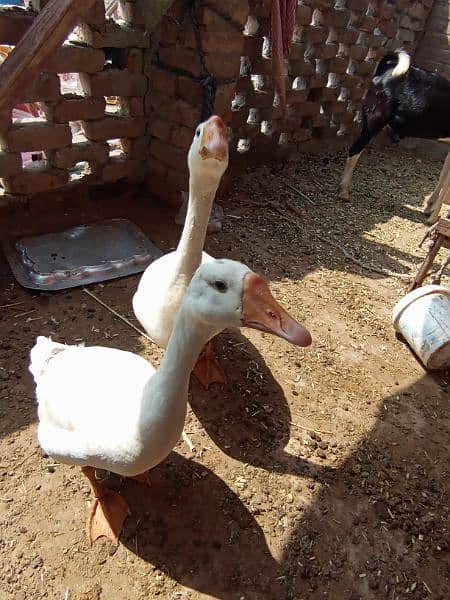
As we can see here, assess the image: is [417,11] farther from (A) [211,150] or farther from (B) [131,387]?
(B) [131,387]

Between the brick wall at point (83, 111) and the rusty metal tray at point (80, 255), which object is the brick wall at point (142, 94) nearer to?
the brick wall at point (83, 111)

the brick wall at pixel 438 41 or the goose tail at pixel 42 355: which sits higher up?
the brick wall at pixel 438 41

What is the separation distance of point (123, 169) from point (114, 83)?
2.39 feet

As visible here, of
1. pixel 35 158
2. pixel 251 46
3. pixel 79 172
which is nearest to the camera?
pixel 35 158

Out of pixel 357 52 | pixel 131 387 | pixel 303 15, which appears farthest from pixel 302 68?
pixel 131 387

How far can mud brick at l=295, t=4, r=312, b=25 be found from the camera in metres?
5.17

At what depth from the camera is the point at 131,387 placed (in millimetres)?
1898

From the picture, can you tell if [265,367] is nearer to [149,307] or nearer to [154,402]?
[149,307]

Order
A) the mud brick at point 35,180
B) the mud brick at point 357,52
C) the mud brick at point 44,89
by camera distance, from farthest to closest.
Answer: the mud brick at point 357,52 < the mud brick at point 35,180 < the mud brick at point 44,89

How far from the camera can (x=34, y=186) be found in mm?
3615

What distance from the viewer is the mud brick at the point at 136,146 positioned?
4120mm

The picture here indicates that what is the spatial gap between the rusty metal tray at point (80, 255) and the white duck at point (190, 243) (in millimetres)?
977

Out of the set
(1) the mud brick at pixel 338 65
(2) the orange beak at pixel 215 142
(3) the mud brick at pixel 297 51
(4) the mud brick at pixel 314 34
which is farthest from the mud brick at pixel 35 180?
(1) the mud brick at pixel 338 65

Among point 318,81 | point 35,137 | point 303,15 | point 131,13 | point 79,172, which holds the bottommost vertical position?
point 79,172
